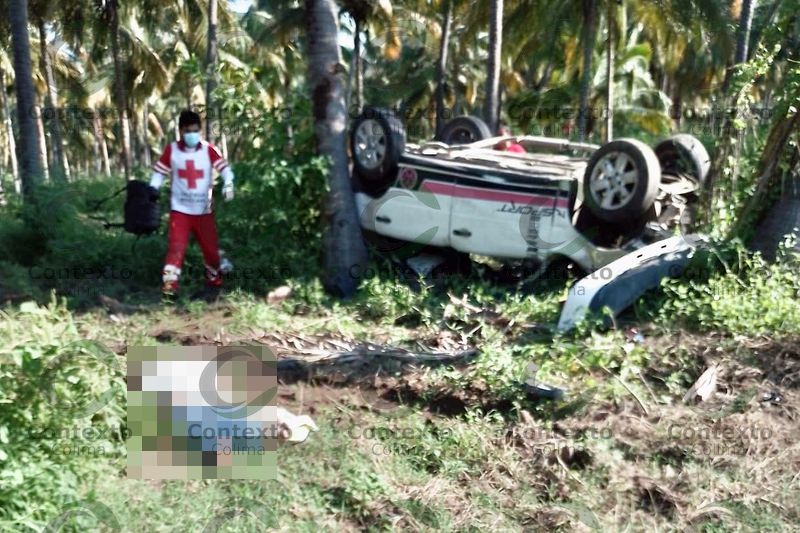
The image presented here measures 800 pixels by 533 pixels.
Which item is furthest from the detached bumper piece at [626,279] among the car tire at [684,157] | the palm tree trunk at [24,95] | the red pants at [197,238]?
the palm tree trunk at [24,95]

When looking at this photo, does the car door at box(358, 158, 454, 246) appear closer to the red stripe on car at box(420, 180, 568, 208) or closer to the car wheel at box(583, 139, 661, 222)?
the red stripe on car at box(420, 180, 568, 208)

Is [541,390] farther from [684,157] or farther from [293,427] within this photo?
[684,157]

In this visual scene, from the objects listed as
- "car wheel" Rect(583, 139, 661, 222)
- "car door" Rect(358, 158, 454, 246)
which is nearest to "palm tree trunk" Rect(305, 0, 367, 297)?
"car door" Rect(358, 158, 454, 246)

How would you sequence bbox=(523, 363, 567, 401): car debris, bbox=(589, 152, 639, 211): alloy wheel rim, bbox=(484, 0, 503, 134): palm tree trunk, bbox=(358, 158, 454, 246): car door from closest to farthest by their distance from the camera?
bbox=(523, 363, 567, 401): car debris, bbox=(589, 152, 639, 211): alloy wheel rim, bbox=(358, 158, 454, 246): car door, bbox=(484, 0, 503, 134): palm tree trunk

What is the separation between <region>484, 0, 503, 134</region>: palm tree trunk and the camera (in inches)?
618

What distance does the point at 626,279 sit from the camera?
256 inches

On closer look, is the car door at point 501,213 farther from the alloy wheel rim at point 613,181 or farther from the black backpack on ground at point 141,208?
the black backpack on ground at point 141,208

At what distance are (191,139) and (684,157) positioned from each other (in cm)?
528

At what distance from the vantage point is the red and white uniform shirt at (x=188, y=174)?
777 centimetres

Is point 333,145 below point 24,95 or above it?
below

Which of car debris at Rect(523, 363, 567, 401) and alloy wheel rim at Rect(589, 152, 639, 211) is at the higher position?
alloy wheel rim at Rect(589, 152, 639, 211)

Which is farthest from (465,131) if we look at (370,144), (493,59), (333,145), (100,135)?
(100,135)

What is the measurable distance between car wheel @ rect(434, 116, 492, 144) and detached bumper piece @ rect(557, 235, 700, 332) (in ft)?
14.1

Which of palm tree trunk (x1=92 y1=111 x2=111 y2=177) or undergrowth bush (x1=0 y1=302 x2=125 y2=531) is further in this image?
palm tree trunk (x1=92 y1=111 x2=111 y2=177)
